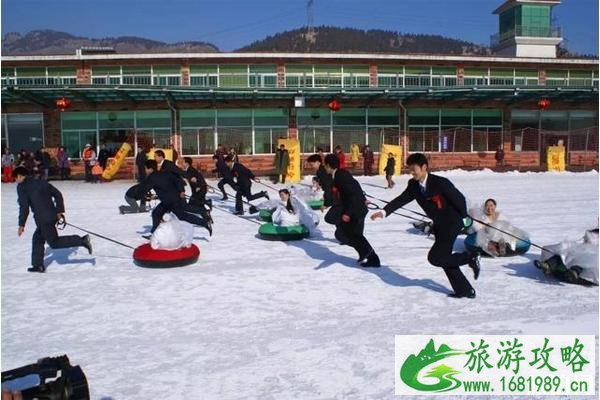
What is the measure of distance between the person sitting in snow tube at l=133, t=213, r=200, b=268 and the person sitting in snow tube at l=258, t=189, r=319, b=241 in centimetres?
211

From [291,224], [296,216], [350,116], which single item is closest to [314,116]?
[350,116]

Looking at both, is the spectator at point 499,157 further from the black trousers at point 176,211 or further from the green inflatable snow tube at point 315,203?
the black trousers at point 176,211

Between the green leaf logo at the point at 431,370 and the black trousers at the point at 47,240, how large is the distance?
17.8ft

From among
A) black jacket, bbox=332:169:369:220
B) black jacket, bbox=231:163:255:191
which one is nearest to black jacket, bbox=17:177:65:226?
black jacket, bbox=332:169:369:220

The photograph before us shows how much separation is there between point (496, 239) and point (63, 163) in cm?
2109

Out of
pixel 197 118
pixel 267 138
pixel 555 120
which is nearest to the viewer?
pixel 197 118

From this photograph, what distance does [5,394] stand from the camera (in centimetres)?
290

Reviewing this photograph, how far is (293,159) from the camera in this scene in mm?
22531


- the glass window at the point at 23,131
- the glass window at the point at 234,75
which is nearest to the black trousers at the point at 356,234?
the glass window at the point at 234,75

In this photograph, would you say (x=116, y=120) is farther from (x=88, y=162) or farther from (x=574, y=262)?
(x=574, y=262)

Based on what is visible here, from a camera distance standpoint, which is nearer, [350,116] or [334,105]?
[334,105]

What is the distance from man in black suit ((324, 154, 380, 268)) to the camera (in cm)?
765

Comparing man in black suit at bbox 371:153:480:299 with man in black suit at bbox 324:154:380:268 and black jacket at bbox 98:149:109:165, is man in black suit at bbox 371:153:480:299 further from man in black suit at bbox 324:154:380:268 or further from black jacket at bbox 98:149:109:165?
black jacket at bbox 98:149:109:165

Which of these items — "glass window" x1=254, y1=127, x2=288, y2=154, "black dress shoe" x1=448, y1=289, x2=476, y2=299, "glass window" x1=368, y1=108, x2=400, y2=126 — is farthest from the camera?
"glass window" x1=368, y1=108, x2=400, y2=126
